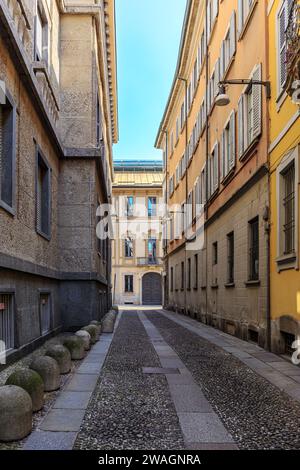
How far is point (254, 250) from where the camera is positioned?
42.1ft

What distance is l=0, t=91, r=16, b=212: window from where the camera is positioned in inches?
338

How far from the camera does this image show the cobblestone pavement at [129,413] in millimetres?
4566

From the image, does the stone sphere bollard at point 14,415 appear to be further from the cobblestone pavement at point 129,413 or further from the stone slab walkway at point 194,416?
the stone slab walkway at point 194,416

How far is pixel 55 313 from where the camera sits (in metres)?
13.1

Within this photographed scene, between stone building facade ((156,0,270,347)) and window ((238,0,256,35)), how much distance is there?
33 millimetres

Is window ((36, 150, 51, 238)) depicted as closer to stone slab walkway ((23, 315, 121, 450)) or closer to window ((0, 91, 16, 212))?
window ((0, 91, 16, 212))

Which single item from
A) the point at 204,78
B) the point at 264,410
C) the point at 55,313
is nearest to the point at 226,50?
the point at 204,78

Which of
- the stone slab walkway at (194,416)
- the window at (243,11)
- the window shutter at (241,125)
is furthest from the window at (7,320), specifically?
the window at (243,11)

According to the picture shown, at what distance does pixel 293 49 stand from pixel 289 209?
3144 millimetres

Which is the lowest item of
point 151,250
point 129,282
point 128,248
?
point 129,282

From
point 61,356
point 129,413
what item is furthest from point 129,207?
point 129,413

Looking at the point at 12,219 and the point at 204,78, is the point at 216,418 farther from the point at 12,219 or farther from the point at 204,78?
the point at 204,78

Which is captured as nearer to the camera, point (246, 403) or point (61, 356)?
point (246, 403)

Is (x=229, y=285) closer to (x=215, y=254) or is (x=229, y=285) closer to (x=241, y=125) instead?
(x=215, y=254)
